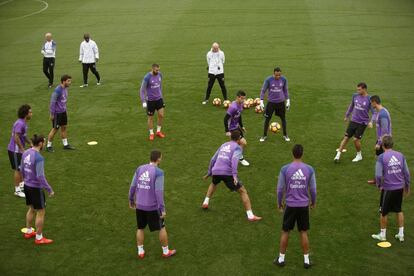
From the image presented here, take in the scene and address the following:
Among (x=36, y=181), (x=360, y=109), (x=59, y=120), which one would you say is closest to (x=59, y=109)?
(x=59, y=120)

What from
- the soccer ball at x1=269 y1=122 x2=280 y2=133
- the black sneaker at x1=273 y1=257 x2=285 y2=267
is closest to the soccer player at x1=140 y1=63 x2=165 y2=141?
the soccer ball at x1=269 y1=122 x2=280 y2=133

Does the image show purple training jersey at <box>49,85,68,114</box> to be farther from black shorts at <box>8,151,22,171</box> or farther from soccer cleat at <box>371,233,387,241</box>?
soccer cleat at <box>371,233,387,241</box>

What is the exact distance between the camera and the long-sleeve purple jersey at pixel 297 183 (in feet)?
32.0

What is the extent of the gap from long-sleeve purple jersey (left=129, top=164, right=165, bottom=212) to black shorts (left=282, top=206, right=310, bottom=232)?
248 centimetres

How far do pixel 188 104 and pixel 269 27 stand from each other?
15.2 m

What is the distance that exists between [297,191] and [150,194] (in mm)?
2877

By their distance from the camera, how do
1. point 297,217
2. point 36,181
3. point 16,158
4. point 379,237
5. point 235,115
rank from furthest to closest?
1. point 235,115
2. point 16,158
3. point 379,237
4. point 36,181
5. point 297,217

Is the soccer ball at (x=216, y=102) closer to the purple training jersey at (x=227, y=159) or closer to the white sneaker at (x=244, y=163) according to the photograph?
the white sneaker at (x=244, y=163)

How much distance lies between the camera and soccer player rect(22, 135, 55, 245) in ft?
35.1

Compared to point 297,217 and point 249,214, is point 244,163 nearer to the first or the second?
point 249,214

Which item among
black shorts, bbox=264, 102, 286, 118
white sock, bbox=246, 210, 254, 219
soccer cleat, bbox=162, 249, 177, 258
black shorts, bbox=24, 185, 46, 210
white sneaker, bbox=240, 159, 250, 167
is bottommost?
soccer cleat, bbox=162, 249, 177, 258

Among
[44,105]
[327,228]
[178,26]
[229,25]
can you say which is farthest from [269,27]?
[327,228]

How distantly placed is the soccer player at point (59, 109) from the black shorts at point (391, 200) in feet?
32.6

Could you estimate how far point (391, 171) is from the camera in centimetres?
1056
